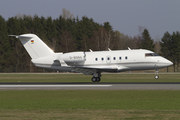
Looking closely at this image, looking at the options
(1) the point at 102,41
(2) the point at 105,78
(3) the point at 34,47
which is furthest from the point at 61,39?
(3) the point at 34,47

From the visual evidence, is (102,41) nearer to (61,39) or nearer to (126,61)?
(61,39)

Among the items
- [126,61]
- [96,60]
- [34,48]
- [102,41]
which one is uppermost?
[102,41]

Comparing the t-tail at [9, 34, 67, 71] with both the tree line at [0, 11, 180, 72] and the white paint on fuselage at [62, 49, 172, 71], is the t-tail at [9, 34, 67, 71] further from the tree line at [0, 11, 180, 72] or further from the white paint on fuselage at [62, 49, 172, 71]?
the tree line at [0, 11, 180, 72]

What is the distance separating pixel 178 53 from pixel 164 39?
7.85 m

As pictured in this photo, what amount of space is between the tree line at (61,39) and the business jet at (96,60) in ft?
139

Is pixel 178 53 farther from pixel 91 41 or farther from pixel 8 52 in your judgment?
pixel 8 52

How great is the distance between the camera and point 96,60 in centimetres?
3400

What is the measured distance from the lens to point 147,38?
80.1 meters

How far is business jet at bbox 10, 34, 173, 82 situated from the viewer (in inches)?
1307

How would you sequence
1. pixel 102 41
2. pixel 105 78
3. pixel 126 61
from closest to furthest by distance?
pixel 126 61
pixel 105 78
pixel 102 41

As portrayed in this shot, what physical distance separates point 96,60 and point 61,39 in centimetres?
6205

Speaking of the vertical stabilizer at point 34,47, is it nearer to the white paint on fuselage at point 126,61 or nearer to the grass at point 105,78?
the white paint on fuselage at point 126,61

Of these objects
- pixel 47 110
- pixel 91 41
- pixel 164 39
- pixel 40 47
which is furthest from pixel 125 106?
pixel 91 41

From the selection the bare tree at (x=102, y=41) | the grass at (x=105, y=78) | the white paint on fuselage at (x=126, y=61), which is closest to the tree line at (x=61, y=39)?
the bare tree at (x=102, y=41)
